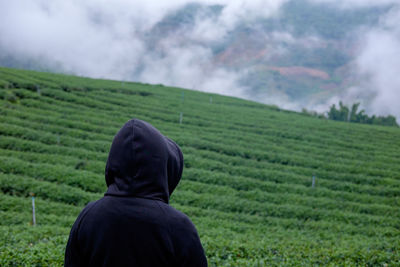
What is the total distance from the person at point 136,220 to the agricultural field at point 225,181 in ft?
11.6

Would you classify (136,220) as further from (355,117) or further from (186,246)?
(355,117)

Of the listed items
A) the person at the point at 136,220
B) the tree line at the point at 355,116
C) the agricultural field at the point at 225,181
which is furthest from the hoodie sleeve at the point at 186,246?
the tree line at the point at 355,116

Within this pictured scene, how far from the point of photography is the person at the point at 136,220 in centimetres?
165

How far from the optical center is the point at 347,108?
4106 cm

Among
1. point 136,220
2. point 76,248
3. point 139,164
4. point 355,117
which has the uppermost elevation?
point 355,117

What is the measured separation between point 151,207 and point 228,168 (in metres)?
11.6

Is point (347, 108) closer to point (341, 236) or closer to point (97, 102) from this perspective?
point (97, 102)

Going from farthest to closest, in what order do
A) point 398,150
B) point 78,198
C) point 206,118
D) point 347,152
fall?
point 206,118
point 398,150
point 347,152
point 78,198

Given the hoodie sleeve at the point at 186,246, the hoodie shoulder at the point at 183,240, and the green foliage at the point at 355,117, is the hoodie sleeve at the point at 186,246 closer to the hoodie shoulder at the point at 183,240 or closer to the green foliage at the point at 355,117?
the hoodie shoulder at the point at 183,240

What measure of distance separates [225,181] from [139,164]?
10.4 metres

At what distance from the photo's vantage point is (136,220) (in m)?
1.65

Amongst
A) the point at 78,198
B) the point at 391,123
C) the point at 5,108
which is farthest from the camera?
the point at 391,123

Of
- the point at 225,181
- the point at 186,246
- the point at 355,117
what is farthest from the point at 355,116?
the point at 186,246

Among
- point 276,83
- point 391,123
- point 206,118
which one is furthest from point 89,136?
point 276,83
